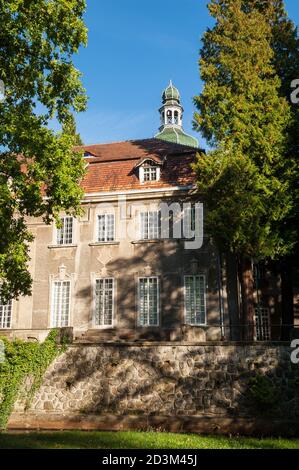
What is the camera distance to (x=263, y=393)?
16.5 meters

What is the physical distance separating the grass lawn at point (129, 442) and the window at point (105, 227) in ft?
38.1

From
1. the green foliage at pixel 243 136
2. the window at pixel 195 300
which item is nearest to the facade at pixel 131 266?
the window at pixel 195 300

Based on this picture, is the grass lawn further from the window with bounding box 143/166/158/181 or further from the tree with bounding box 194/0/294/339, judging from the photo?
the window with bounding box 143/166/158/181

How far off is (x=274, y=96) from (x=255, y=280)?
32.0ft

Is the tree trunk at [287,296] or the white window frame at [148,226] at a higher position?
the white window frame at [148,226]

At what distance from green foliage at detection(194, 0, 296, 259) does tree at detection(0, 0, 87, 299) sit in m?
6.22

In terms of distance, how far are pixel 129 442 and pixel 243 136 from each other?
1246 cm

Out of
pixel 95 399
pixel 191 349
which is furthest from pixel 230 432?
pixel 95 399

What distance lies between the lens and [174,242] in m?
23.4

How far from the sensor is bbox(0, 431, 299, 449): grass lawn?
11938 millimetres

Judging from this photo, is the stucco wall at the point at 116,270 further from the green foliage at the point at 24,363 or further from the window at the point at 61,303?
the green foliage at the point at 24,363

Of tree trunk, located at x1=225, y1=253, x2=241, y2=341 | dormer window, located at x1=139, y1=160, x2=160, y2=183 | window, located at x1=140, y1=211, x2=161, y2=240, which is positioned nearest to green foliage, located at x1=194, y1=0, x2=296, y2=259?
tree trunk, located at x1=225, y1=253, x2=241, y2=341

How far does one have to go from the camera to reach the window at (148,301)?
23.1 meters

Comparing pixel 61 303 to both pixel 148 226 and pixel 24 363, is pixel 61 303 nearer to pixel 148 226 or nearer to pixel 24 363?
pixel 148 226
